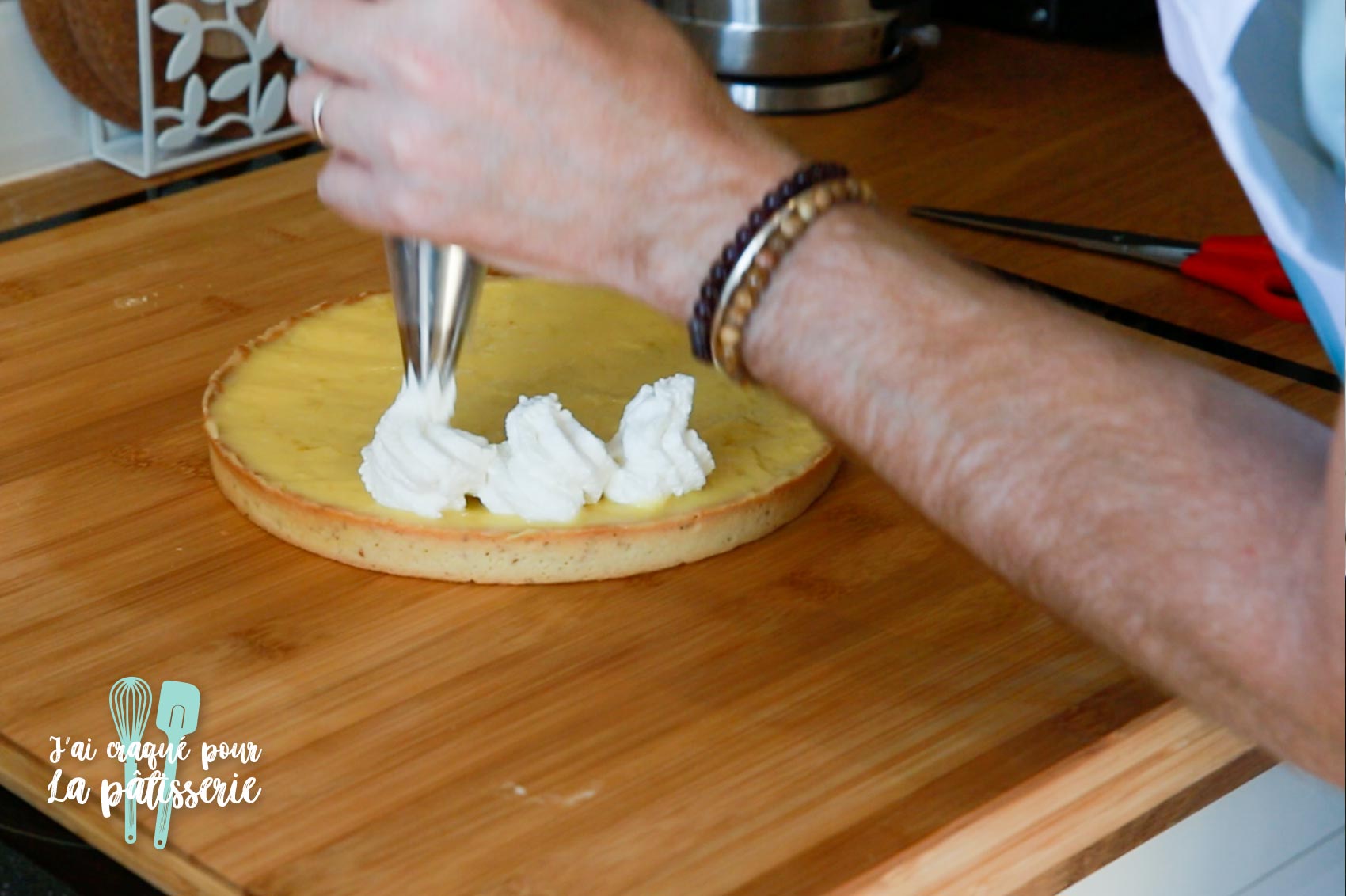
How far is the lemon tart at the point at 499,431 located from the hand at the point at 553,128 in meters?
0.13

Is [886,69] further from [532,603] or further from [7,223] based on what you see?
[532,603]

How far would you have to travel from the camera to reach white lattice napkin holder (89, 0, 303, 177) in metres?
1.40

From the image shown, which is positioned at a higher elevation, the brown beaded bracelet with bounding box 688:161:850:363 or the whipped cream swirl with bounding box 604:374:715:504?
the brown beaded bracelet with bounding box 688:161:850:363

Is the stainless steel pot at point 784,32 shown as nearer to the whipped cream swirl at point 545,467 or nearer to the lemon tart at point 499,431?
the lemon tart at point 499,431

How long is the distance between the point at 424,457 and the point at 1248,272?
2.27ft

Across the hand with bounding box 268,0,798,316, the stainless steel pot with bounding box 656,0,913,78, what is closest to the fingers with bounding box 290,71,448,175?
the hand with bounding box 268,0,798,316

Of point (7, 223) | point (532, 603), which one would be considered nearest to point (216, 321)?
point (7, 223)

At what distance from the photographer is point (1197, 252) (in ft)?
4.17

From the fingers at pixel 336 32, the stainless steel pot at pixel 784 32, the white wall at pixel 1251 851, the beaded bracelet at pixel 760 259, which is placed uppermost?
the fingers at pixel 336 32

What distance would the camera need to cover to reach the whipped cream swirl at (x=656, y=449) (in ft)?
2.92

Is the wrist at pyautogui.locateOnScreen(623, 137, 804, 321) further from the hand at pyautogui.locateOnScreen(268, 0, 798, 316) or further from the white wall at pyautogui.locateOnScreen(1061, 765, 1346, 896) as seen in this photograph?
the white wall at pyautogui.locateOnScreen(1061, 765, 1346, 896)

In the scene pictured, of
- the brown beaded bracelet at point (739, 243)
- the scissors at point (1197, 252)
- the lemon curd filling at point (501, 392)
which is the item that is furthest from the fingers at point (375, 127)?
the scissors at point (1197, 252)

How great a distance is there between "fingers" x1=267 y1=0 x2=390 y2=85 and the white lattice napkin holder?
0.73 meters

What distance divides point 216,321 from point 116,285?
101mm
